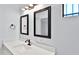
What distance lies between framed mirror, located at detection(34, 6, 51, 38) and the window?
1.21 ft

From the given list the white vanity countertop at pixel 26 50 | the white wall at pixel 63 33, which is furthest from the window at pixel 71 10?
the white vanity countertop at pixel 26 50

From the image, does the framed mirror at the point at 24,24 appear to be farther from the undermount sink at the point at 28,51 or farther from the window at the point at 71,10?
the window at the point at 71,10

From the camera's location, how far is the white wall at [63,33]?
1228mm

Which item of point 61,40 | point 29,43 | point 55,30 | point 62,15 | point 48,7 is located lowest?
point 29,43

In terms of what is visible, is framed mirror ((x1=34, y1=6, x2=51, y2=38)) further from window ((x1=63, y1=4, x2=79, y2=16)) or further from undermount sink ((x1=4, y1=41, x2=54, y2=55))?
window ((x1=63, y1=4, x2=79, y2=16))

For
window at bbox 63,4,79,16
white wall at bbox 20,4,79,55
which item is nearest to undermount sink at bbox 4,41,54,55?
white wall at bbox 20,4,79,55

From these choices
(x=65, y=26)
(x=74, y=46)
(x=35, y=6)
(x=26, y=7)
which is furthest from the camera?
(x=26, y=7)

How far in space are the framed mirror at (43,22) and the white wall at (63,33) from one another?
0.24ft

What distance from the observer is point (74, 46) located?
4.09ft

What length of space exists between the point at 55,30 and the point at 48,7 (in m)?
0.36

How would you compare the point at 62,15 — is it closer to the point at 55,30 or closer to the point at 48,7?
the point at 55,30

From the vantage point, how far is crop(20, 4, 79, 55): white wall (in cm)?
123

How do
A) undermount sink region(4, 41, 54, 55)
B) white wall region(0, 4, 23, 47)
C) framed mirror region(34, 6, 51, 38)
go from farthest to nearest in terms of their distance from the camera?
white wall region(0, 4, 23, 47) < framed mirror region(34, 6, 51, 38) < undermount sink region(4, 41, 54, 55)
